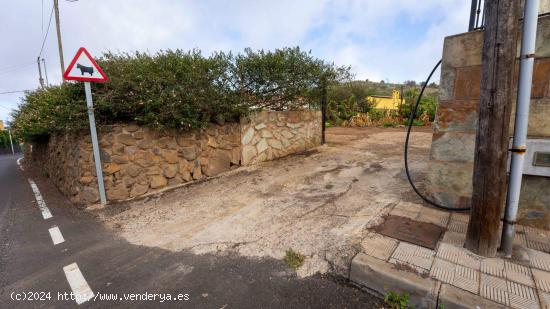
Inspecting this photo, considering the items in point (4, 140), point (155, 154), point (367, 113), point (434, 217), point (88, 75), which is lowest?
point (4, 140)

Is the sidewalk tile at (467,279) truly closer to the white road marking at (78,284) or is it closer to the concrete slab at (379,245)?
the concrete slab at (379,245)

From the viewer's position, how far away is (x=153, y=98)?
3.96 metres

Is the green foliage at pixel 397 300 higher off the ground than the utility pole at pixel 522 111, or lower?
lower

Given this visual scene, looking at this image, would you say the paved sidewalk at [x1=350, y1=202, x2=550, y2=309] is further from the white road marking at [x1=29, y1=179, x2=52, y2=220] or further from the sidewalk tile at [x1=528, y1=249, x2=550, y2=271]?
the white road marking at [x1=29, y1=179, x2=52, y2=220]

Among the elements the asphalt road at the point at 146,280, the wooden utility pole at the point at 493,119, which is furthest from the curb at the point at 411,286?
the wooden utility pole at the point at 493,119

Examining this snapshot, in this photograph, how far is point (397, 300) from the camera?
1726 mm

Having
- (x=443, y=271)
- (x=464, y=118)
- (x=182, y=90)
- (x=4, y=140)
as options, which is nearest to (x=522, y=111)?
(x=464, y=118)

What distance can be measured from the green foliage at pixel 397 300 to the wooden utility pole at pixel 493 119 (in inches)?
31.7

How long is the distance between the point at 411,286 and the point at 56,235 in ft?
12.8

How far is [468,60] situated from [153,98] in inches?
164

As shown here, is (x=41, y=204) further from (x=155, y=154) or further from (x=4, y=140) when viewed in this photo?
(x=4, y=140)

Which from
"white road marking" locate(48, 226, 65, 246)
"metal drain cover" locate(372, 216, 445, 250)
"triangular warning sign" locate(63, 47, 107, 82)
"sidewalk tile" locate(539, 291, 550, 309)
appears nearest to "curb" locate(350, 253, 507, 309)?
"sidewalk tile" locate(539, 291, 550, 309)

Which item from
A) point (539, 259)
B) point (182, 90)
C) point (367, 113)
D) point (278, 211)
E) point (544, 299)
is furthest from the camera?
point (367, 113)

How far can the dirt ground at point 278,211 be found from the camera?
95.5 inches
